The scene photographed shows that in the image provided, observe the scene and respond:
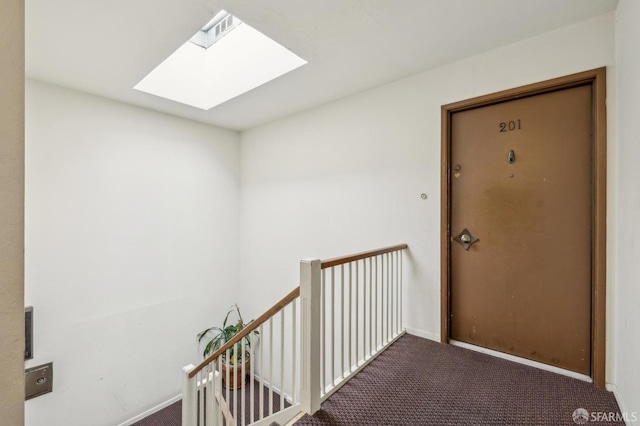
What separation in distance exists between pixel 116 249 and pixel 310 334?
8.02 feet

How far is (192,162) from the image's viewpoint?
354 centimetres

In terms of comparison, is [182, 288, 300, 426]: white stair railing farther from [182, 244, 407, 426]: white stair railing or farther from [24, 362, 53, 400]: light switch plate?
[24, 362, 53, 400]: light switch plate

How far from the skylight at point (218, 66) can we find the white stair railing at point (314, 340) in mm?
1701

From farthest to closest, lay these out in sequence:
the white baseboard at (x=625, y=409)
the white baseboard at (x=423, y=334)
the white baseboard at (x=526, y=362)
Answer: the white baseboard at (x=423, y=334) → the white baseboard at (x=526, y=362) → the white baseboard at (x=625, y=409)

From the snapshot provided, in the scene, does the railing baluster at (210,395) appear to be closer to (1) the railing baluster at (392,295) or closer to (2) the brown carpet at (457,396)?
(2) the brown carpet at (457,396)

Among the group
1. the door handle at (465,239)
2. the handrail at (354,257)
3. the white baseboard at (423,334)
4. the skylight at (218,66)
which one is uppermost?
the skylight at (218,66)

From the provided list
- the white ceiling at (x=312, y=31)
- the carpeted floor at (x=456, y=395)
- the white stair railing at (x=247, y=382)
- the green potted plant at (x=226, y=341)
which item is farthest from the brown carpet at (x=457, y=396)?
the white ceiling at (x=312, y=31)

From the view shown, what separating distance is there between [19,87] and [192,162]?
3.23m

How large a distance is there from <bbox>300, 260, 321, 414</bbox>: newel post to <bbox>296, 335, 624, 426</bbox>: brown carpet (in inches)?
4.0

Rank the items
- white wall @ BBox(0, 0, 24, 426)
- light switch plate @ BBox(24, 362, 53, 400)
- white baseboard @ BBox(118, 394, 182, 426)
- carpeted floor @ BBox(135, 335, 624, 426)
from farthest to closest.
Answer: white baseboard @ BBox(118, 394, 182, 426)
light switch plate @ BBox(24, 362, 53, 400)
carpeted floor @ BBox(135, 335, 624, 426)
white wall @ BBox(0, 0, 24, 426)

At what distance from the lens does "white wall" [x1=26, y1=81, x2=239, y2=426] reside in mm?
2518

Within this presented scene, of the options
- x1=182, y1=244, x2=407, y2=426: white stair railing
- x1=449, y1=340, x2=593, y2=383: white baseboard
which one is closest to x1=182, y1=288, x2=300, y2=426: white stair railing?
x1=182, y1=244, x2=407, y2=426: white stair railing

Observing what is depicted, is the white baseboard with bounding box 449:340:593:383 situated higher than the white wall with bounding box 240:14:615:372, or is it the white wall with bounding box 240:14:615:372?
the white wall with bounding box 240:14:615:372

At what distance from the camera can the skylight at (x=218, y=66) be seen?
8.14 feet
